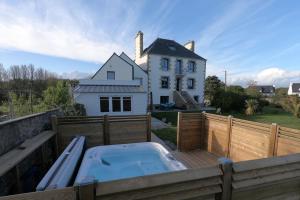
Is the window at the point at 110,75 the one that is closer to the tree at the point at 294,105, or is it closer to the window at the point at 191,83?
the window at the point at 191,83

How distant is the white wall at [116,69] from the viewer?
16406 mm

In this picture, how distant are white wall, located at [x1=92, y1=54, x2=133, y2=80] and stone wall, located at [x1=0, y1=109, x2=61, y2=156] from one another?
11957 mm

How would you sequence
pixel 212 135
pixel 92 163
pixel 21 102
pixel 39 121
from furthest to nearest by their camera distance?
pixel 21 102
pixel 212 135
pixel 39 121
pixel 92 163

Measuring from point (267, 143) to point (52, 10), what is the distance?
8.30m

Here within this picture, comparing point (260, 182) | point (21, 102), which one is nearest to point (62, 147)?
point (21, 102)

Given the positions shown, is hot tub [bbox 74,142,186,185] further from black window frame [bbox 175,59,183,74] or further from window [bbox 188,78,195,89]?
window [bbox 188,78,195,89]

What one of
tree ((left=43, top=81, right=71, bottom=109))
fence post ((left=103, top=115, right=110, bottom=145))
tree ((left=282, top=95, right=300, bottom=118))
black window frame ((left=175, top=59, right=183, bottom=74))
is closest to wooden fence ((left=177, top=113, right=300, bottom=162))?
fence post ((left=103, top=115, right=110, bottom=145))

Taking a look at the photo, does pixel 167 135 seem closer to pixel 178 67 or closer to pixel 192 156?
pixel 192 156

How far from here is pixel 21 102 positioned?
7.29 m

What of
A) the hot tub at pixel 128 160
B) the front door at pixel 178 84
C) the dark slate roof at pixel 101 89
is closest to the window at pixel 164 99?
the front door at pixel 178 84

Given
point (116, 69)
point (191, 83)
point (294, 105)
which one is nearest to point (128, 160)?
point (116, 69)

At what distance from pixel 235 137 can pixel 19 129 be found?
18.9 ft

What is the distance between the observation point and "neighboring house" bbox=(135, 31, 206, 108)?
20125 mm

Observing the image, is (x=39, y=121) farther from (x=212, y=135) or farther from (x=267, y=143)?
(x=267, y=143)
